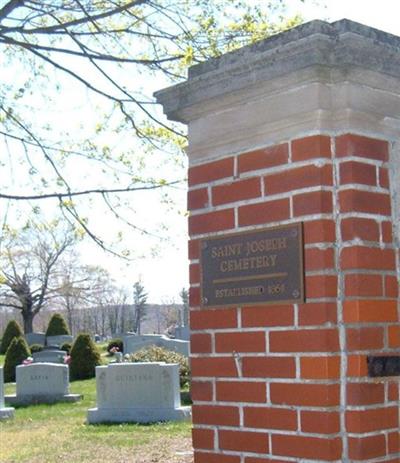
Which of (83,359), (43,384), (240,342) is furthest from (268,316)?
(83,359)

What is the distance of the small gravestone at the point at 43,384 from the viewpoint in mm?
18469

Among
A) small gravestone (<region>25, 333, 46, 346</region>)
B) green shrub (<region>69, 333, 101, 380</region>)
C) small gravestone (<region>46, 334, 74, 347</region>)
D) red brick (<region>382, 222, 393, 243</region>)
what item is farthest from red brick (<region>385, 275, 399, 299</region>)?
small gravestone (<region>25, 333, 46, 346</region>)

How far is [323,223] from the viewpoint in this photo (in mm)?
2629

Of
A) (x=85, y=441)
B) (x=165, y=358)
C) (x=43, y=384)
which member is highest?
(x=165, y=358)

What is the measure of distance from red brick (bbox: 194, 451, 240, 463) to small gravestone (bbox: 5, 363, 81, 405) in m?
15.8

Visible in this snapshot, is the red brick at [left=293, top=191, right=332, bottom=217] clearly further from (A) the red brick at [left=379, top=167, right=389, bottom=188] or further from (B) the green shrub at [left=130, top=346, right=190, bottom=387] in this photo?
(B) the green shrub at [left=130, top=346, right=190, bottom=387]

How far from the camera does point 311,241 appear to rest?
2654 mm

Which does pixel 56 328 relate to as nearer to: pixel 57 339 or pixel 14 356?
pixel 57 339

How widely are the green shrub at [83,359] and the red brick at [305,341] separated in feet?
71.6

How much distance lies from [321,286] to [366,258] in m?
0.18

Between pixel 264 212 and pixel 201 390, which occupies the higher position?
pixel 264 212

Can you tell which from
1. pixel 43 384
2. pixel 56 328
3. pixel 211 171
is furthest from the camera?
pixel 56 328

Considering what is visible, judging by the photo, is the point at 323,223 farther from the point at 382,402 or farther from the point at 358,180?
the point at 382,402

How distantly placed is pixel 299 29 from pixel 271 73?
175mm
